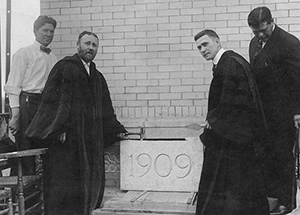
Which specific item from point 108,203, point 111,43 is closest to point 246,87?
point 111,43

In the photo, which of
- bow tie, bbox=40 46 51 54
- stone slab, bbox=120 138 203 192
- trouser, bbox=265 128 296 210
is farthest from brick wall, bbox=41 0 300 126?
trouser, bbox=265 128 296 210

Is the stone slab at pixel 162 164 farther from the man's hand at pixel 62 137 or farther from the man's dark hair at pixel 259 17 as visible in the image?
the man's dark hair at pixel 259 17

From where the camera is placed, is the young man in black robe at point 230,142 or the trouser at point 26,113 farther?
the trouser at point 26,113

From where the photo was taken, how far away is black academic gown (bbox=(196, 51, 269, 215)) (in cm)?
229

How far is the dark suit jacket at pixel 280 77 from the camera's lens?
230cm

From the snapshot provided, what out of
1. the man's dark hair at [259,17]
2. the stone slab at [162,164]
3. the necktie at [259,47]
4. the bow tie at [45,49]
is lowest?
the stone slab at [162,164]

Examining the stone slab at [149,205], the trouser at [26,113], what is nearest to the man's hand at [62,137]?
the trouser at [26,113]

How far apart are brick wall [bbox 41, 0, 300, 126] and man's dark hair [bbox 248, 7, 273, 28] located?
0.78 feet

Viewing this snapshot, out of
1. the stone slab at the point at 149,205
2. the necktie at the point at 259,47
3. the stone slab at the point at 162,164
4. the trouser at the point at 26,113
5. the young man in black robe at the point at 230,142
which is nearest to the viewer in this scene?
the young man in black robe at the point at 230,142

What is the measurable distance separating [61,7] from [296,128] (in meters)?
1.70

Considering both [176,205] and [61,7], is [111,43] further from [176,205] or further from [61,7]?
[176,205]

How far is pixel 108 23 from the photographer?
2.75 meters

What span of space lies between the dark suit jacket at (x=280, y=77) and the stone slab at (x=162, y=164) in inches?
23.8

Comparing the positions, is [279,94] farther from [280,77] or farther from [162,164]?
[162,164]
